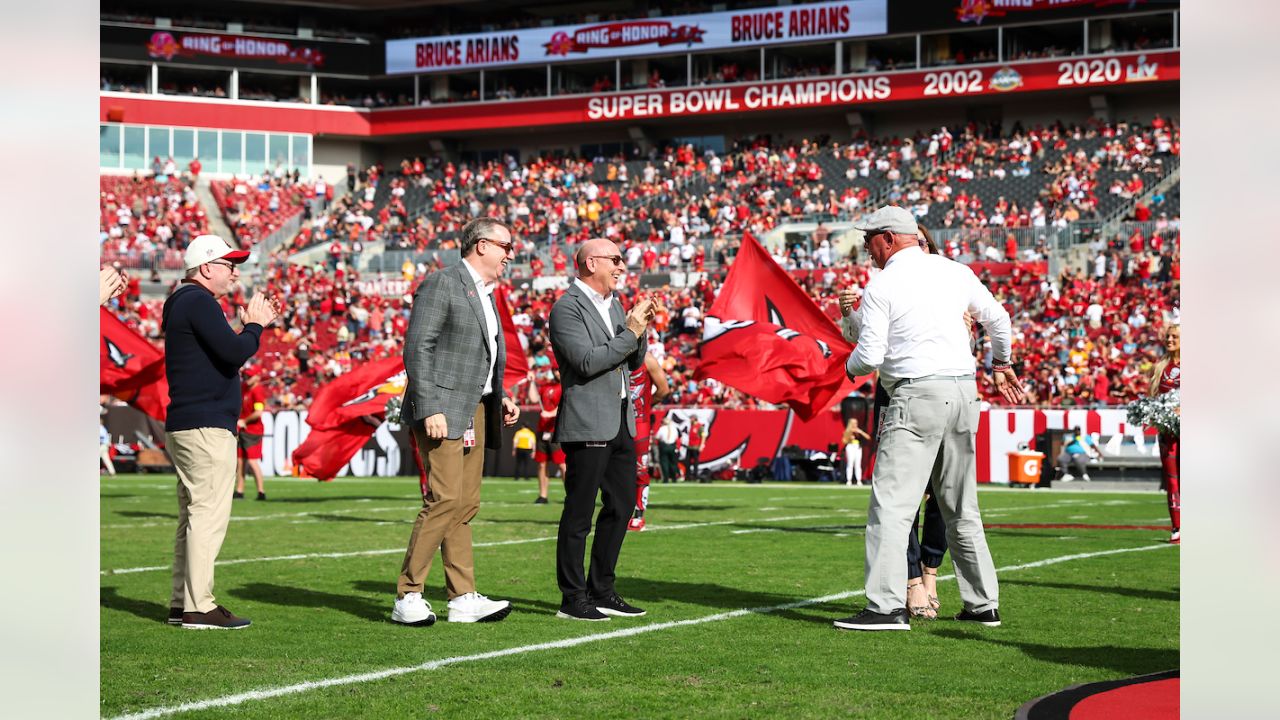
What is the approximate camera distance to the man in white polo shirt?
7676 mm

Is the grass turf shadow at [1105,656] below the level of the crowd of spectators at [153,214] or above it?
below

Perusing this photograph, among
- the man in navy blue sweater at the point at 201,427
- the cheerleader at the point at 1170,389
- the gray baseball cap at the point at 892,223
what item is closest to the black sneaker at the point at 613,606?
the man in navy blue sweater at the point at 201,427

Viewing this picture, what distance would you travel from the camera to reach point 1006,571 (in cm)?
1115

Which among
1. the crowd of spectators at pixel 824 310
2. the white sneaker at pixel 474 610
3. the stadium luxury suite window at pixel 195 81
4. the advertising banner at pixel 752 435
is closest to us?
the white sneaker at pixel 474 610

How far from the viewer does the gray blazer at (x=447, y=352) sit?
7.98 metres

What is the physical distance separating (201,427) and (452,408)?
1342 millimetres

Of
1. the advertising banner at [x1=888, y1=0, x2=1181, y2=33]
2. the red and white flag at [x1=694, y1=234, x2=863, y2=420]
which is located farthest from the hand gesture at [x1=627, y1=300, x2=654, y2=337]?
the advertising banner at [x1=888, y1=0, x2=1181, y2=33]

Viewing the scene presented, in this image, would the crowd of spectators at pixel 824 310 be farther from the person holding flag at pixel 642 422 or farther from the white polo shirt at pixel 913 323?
the white polo shirt at pixel 913 323

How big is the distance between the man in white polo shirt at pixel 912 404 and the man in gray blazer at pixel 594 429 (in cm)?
128

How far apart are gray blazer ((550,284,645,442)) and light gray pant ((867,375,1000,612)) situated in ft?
4.86

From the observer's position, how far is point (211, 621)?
798 centimetres

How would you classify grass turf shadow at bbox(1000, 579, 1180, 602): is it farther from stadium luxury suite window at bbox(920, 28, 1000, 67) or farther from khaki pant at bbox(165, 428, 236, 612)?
stadium luxury suite window at bbox(920, 28, 1000, 67)

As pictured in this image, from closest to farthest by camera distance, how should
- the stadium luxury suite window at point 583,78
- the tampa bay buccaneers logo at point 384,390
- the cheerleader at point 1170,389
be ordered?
the cheerleader at point 1170,389, the tampa bay buccaneers logo at point 384,390, the stadium luxury suite window at point 583,78

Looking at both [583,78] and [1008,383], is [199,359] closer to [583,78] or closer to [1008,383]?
[1008,383]
